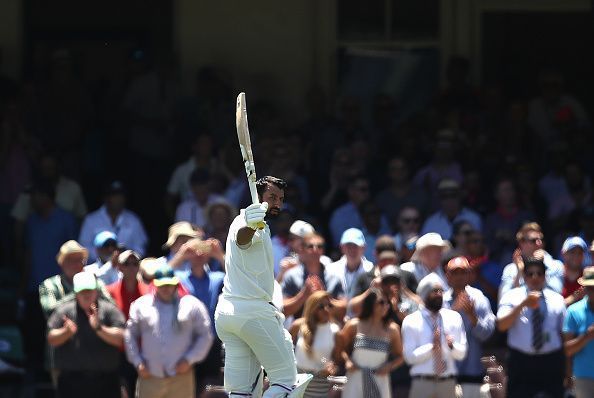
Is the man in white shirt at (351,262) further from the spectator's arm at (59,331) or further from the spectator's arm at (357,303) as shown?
the spectator's arm at (59,331)

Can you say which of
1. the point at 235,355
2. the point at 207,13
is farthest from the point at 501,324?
the point at 207,13

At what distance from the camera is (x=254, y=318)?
11.4 meters

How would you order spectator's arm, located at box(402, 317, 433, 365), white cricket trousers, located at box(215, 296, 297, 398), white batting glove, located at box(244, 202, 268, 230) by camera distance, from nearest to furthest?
1. white batting glove, located at box(244, 202, 268, 230)
2. white cricket trousers, located at box(215, 296, 297, 398)
3. spectator's arm, located at box(402, 317, 433, 365)

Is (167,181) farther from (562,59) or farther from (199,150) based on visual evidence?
(562,59)

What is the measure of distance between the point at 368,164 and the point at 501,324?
3.14 meters

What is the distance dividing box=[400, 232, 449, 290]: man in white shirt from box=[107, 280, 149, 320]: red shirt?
213 centimetres

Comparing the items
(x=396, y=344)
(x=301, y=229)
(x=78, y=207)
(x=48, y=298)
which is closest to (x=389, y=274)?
(x=396, y=344)

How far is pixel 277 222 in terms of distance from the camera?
15.2 metres

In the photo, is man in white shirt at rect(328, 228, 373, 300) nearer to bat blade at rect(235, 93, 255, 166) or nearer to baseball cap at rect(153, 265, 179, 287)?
baseball cap at rect(153, 265, 179, 287)

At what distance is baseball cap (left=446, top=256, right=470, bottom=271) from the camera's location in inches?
551

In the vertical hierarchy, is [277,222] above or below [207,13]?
below

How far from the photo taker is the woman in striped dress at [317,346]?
45.0ft

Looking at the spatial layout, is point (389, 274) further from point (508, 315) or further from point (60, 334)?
point (60, 334)

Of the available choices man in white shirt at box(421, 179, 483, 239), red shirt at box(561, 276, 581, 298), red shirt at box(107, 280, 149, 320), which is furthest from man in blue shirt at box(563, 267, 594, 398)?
red shirt at box(107, 280, 149, 320)
